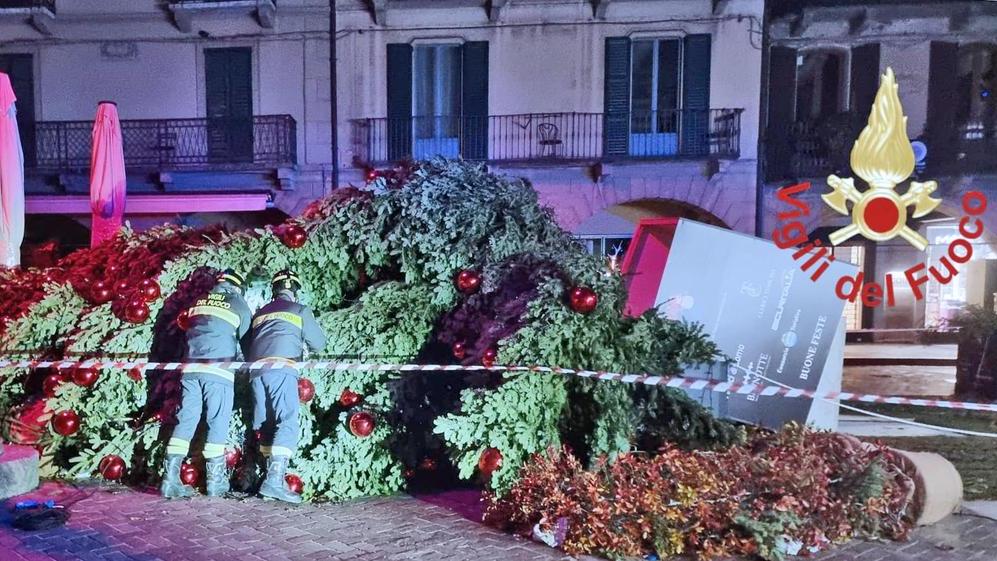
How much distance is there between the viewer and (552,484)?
4.28m

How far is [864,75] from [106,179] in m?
13.4

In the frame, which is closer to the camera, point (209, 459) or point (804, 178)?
point (209, 459)

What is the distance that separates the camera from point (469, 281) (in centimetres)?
526

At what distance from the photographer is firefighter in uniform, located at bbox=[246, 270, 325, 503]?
4.98m

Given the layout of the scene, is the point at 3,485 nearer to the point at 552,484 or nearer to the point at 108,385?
the point at 108,385

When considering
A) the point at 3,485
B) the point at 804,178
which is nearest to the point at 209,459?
the point at 3,485

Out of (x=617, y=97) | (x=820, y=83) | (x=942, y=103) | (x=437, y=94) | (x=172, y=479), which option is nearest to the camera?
(x=172, y=479)

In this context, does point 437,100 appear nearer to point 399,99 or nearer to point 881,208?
point 399,99

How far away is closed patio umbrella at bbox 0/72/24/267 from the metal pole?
24.4ft

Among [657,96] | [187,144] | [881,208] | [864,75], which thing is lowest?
[881,208]

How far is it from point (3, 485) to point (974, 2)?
644 inches

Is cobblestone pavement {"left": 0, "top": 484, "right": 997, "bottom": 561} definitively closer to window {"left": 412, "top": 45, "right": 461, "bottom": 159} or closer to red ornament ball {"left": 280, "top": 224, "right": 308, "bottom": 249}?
red ornament ball {"left": 280, "top": 224, "right": 308, "bottom": 249}

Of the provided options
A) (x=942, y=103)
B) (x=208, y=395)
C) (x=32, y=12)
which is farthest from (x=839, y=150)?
(x=32, y=12)

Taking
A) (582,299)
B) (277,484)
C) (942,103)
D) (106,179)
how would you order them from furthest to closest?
(942,103) < (106,179) < (277,484) < (582,299)
